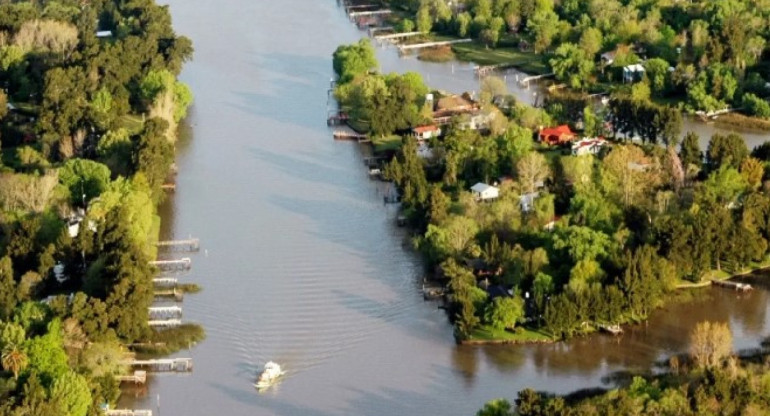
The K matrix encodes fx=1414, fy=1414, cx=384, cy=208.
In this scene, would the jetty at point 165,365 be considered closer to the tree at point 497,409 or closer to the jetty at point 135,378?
the jetty at point 135,378

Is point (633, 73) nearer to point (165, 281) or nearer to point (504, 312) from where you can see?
point (504, 312)

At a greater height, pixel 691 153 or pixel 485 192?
pixel 691 153

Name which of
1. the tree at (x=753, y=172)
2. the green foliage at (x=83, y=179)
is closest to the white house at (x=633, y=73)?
the tree at (x=753, y=172)

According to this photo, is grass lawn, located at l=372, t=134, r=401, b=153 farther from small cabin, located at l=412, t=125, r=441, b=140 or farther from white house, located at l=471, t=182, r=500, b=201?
white house, located at l=471, t=182, r=500, b=201

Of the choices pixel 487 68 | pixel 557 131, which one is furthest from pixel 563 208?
pixel 487 68

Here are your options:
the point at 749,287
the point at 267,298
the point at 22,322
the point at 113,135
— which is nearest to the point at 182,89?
the point at 113,135

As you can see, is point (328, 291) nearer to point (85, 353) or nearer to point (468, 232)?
point (468, 232)
